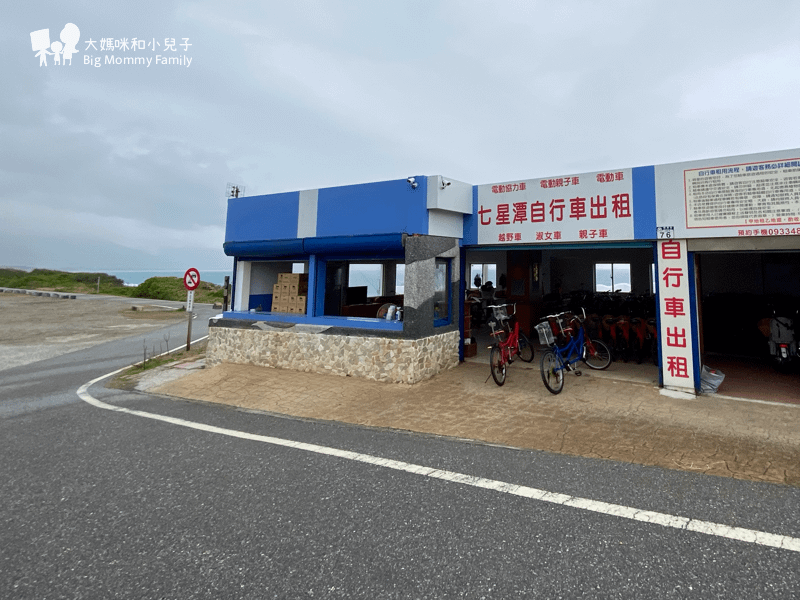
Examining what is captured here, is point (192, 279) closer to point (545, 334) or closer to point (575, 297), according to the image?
point (545, 334)

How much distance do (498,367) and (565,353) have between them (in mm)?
1394

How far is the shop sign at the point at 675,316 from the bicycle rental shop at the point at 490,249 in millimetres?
19

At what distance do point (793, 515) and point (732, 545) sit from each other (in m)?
0.98

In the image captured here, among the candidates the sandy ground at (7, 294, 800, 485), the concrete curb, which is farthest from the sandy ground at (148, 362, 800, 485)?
the concrete curb

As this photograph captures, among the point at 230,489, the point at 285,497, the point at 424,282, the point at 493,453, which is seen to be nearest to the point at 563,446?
the point at 493,453

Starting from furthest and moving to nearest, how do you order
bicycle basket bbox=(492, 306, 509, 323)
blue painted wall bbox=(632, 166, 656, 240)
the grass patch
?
the grass patch → bicycle basket bbox=(492, 306, 509, 323) → blue painted wall bbox=(632, 166, 656, 240)

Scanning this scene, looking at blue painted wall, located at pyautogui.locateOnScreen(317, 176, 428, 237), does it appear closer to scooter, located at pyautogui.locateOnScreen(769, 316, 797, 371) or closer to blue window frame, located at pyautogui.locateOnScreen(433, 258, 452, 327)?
blue window frame, located at pyautogui.locateOnScreen(433, 258, 452, 327)

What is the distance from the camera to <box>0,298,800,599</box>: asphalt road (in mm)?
2613

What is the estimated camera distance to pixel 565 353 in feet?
26.6

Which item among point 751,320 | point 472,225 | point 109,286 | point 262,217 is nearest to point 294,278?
point 262,217

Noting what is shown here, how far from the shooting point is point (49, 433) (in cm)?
580

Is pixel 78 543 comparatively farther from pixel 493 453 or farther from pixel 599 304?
pixel 599 304

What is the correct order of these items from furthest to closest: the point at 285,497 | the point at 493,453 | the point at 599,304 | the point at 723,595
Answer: the point at 599,304
the point at 493,453
the point at 285,497
the point at 723,595

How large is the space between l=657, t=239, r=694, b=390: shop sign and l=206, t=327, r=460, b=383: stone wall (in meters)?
4.36
